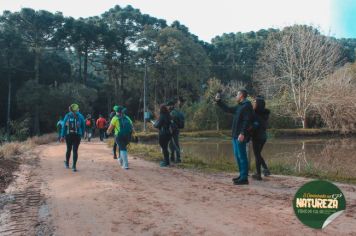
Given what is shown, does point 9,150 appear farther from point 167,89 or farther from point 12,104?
point 167,89

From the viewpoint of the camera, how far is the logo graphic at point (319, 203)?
121 inches

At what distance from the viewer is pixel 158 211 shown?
6.62 m

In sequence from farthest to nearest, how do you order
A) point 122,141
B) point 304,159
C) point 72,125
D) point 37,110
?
point 37,110 < point 304,159 < point 122,141 < point 72,125

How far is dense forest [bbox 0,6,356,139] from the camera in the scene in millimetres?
39875

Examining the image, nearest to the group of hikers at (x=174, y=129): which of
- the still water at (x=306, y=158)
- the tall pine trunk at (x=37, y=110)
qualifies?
the still water at (x=306, y=158)

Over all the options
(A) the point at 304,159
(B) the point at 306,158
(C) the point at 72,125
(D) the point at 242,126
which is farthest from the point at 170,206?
(B) the point at 306,158

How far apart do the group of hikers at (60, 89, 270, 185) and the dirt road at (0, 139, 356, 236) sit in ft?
2.12

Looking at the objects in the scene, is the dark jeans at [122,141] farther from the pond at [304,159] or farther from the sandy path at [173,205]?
the pond at [304,159]

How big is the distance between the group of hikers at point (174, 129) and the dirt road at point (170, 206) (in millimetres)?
647

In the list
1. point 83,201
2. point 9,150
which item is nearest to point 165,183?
point 83,201

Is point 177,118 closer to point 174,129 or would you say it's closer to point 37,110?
point 174,129

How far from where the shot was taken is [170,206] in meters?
6.92

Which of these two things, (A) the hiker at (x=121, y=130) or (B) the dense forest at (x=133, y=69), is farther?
(B) the dense forest at (x=133, y=69)

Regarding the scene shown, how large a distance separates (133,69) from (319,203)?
47.2m
